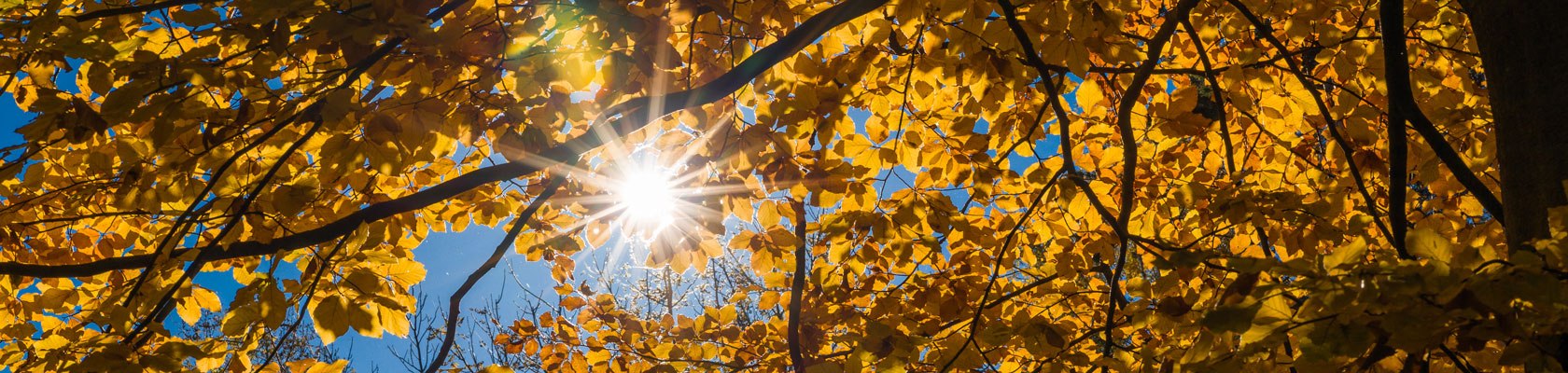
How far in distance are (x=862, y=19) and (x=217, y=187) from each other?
81.0 inches

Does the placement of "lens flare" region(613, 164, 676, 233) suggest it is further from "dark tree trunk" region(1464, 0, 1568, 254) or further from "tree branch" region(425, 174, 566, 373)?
"dark tree trunk" region(1464, 0, 1568, 254)

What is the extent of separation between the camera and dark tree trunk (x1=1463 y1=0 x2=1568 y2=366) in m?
1.53

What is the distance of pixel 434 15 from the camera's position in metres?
2.06

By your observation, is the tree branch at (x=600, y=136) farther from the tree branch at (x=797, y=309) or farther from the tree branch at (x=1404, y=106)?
the tree branch at (x=1404, y=106)

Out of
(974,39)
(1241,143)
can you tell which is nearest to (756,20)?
(974,39)

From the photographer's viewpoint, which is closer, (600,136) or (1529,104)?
(1529,104)

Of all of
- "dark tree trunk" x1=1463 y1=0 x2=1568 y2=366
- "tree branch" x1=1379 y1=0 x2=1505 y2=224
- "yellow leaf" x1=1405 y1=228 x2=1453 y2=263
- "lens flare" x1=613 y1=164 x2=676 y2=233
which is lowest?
"yellow leaf" x1=1405 y1=228 x2=1453 y2=263

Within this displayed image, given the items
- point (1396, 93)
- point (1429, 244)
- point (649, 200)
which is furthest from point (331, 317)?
point (1396, 93)

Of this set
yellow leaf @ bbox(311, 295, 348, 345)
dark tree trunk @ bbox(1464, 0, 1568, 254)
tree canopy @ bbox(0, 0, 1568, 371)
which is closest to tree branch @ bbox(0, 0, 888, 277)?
tree canopy @ bbox(0, 0, 1568, 371)

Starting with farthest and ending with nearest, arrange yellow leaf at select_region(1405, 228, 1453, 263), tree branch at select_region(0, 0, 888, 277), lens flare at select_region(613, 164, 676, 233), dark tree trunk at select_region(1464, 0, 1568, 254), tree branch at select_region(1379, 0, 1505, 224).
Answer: lens flare at select_region(613, 164, 676, 233) → tree branch at select_region(0, 0, 888, 277) → tree branch at select_region(1379, 0, 1505, 224) → dark tree trunk at select_region(1464, 0, 1568, 254) → yellow leaf at select_region(1405, 228, 1453, 263)

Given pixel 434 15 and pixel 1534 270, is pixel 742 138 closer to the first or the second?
pixel 434 15

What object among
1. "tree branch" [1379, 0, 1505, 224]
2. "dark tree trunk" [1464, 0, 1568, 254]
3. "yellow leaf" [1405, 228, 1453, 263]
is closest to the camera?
"yellow leaf" [1405, 228, 1453, 263]

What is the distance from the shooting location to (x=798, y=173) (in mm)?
2426

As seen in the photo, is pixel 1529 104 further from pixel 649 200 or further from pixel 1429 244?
pixel 649 200
